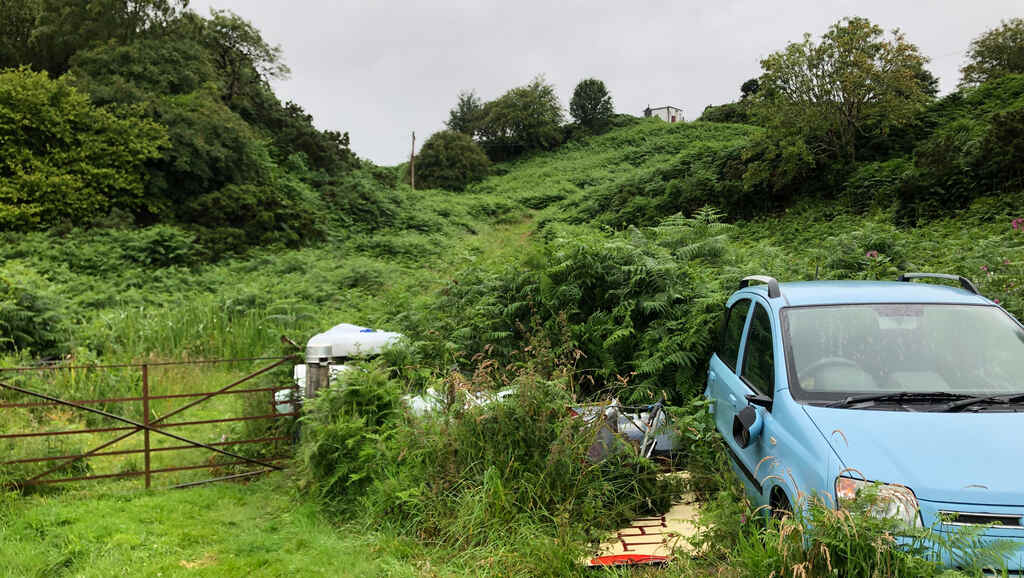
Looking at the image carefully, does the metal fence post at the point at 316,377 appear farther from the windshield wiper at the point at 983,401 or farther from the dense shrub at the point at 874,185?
the dense shrub at the point at 874,185

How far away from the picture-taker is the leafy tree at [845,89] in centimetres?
2308

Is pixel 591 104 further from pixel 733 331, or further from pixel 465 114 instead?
pixel 733 331

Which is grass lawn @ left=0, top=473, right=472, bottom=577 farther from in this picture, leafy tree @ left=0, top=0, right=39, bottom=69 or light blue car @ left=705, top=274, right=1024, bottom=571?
leafy tree @ left=0, top=0, right=39, bottom=69

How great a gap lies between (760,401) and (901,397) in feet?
2.60

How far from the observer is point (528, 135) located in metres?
59.4

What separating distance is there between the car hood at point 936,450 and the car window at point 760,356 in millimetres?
655

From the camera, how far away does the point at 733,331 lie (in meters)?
5.55

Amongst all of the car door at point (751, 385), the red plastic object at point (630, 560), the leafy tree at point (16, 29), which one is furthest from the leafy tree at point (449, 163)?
the red plastic object at point (630, 560)

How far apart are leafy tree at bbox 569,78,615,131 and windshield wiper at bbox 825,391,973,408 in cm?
6076

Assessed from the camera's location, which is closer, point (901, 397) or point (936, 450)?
point (936, 450)

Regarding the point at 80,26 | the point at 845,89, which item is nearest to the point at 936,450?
the point at 845,89

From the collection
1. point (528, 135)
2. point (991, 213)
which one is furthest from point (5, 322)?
point (528, 135)

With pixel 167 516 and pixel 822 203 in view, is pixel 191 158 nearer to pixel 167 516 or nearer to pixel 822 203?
pixel 167 516

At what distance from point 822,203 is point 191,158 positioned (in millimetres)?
22491
